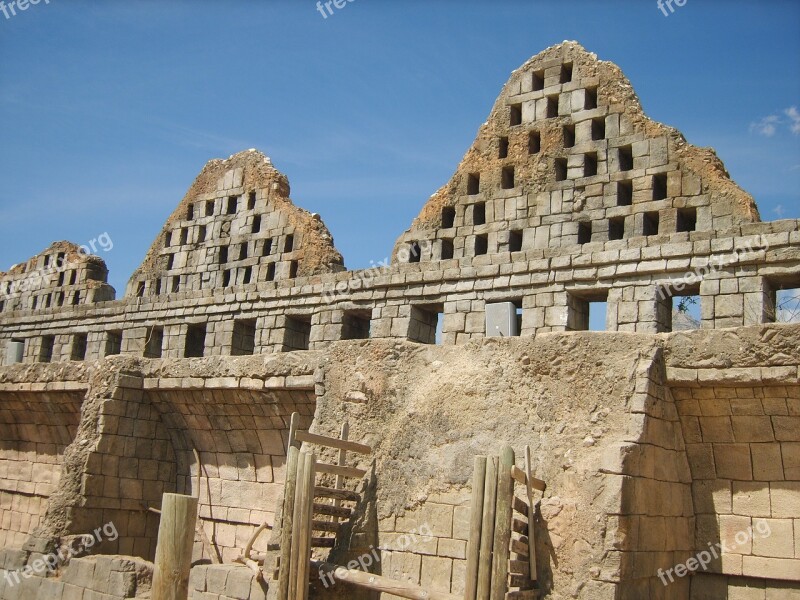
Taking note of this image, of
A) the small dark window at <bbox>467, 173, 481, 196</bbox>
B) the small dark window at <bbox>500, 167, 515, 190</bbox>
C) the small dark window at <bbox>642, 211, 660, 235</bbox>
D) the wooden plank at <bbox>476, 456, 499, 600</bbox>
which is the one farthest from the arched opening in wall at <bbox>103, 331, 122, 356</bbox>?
the wooden plank at <bbox>476, 456, 499, 600</bbox>

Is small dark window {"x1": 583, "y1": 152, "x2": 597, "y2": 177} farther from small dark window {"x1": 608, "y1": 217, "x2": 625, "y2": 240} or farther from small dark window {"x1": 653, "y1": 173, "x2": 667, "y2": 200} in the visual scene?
small dark window {"x1": 653, "y1": 173, "x2": 667, "y2": 200}

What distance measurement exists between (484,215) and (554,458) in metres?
13.0

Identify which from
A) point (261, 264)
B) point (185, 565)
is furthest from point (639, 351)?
point (261, 264)

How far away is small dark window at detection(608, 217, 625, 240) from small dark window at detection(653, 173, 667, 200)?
2.89ft

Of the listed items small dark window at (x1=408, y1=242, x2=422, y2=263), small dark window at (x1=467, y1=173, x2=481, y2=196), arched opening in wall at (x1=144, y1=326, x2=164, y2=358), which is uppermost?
small dark window at (x1=467, y1=173, x2=481, y2=196)

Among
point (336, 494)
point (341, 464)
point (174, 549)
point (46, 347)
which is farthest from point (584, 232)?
point (46, 347)

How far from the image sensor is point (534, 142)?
70.4 feet

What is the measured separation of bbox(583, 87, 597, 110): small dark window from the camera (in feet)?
68.3

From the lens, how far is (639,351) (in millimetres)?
9273

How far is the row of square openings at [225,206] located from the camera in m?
27.7

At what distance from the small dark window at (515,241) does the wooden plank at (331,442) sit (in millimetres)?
11116

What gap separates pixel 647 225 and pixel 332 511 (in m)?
11.6

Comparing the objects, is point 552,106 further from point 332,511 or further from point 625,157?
point 332,511

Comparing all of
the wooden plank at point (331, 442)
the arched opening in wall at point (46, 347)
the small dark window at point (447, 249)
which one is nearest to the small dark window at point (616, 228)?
the small dark window at point (447, 249)
